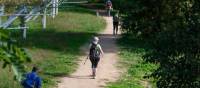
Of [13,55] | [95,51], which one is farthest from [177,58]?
[13,55]

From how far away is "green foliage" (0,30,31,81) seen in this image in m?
1.52

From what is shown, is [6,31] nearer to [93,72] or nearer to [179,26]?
[179,26]

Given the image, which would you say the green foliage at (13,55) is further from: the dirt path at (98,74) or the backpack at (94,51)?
the backpack at (94,51)

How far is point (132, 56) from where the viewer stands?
24.7 meters

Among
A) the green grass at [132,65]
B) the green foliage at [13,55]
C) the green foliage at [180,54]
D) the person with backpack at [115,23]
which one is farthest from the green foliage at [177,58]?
the person with backpack at [115,23]

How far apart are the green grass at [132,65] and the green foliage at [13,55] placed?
1239 centimetres

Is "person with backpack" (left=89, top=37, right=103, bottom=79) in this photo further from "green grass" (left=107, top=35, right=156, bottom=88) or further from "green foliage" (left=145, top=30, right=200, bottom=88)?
"green foliage" (left=145, top=30, right=200, bottom=88)

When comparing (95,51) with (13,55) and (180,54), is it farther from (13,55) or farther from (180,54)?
(13,55)

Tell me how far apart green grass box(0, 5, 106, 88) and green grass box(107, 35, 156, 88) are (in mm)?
1878

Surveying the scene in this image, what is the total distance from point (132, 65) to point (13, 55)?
69.1 ft

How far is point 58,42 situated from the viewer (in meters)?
27.6

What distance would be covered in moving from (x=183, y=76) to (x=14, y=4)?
1601 cm

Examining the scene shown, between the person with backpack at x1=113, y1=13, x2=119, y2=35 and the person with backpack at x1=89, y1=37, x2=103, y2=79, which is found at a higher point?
the person with backpack at x1=89, y1=37, x2=103, y2=79

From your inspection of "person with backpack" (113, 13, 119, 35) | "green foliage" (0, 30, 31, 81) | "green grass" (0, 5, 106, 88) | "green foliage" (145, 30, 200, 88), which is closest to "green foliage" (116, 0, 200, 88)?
"green foliage" (145, 30, 200, 88)
